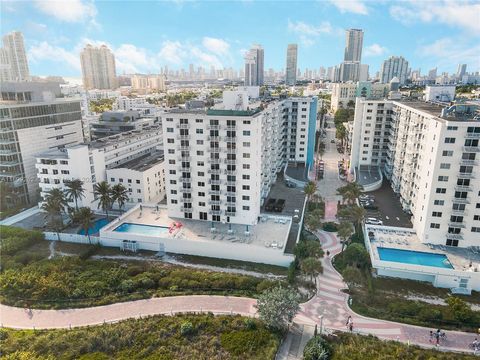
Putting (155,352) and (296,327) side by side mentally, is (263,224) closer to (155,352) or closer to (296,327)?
(296,327)

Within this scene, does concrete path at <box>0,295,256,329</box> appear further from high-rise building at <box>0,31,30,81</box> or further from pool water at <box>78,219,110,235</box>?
high-rise building at <box>0,31,30,81</box>

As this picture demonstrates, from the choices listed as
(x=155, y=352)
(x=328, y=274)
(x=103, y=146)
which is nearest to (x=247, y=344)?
(x=155, y=352)

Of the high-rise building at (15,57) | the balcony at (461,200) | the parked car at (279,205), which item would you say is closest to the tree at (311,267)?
the balcony at (461,200)

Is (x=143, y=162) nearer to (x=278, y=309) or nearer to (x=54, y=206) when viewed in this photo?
(x=54, y=206)

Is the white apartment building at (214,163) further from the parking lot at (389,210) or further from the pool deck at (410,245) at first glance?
the parking lot at (389,210)

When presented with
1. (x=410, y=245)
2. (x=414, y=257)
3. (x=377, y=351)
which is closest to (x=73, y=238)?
(x=377, y=351)

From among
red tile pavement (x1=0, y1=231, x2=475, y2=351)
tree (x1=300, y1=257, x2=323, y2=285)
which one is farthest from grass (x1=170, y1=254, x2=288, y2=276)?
red tile pavement (x1=0, y1=231, x2=475, y2=351)

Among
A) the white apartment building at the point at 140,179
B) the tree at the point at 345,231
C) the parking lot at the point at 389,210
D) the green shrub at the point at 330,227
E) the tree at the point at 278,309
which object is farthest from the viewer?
the white apartment building at the point at 140,179
